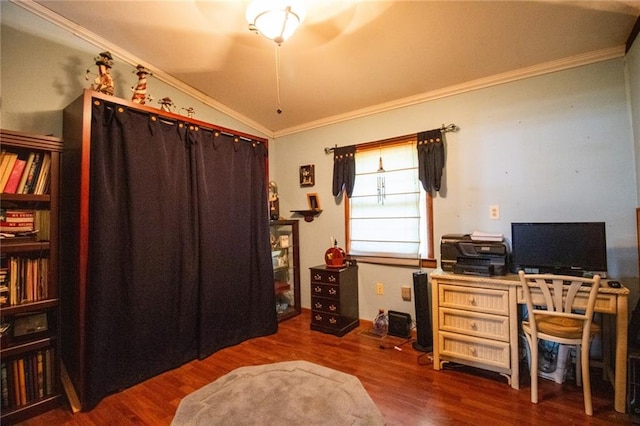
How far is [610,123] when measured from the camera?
216 centimetres

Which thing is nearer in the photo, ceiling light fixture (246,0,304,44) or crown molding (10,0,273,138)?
ceiling light fixture (246,0,304,44)

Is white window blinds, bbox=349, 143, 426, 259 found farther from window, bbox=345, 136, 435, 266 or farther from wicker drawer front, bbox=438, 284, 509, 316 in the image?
wicker drawer front, bbox=438, 284, 509, 316

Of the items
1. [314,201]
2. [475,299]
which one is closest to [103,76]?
[314,201]

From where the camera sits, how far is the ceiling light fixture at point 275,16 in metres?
1.58

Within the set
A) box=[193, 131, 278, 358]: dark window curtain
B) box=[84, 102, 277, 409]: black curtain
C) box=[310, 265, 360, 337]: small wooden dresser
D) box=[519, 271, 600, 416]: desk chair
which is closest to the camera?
box=[519, 271, 600, 416]: desk chair

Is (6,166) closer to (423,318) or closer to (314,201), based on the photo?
(314,201)

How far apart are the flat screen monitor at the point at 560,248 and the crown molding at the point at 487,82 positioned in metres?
1.30

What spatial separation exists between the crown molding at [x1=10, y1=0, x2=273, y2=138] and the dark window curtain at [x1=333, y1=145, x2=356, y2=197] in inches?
53.6

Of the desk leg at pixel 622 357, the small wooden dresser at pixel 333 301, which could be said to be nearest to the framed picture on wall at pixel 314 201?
the small wooden dresser at pixel 333 301

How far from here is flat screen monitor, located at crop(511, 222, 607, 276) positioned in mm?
1976

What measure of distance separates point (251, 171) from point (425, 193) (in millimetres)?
1844

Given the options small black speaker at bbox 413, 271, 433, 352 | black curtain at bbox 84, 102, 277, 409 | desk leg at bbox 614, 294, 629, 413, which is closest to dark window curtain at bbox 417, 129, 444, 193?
small black speaker at bbox 413, 271, 433, 352

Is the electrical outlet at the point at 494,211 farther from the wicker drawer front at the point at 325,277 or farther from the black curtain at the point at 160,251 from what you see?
the black curtain at the point at 160,251

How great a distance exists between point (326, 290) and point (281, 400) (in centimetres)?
128
